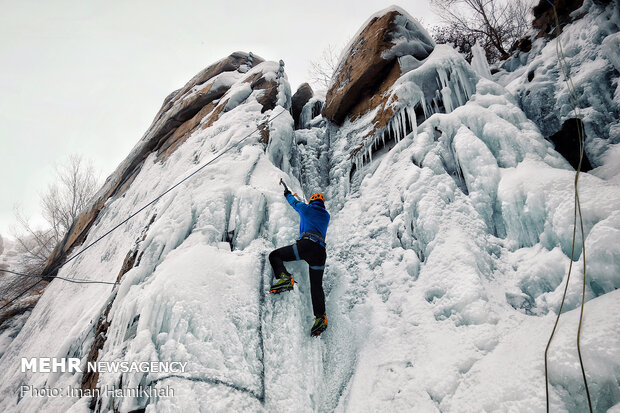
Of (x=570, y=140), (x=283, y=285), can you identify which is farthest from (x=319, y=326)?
(x=570, y=140)

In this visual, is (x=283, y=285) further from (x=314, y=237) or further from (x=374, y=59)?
(x=374, y=59)

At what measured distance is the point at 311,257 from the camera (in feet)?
9.49

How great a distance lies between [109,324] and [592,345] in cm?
411

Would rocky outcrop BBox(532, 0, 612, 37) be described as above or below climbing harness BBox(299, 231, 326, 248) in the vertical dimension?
above

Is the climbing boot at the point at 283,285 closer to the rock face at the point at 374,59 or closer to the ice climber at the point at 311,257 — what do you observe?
the ice climber at the point at 311,257

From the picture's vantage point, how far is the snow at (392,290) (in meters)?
1.98

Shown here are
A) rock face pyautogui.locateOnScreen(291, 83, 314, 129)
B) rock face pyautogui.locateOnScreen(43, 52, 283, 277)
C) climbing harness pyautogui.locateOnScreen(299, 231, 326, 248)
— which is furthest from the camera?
rock face pyautogui.locateOnScreen(291, 83, 314, 129)

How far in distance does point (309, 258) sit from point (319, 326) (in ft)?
2.23

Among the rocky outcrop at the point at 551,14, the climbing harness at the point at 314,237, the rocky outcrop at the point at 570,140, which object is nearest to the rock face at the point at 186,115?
the climbing harness at the point at 314,237

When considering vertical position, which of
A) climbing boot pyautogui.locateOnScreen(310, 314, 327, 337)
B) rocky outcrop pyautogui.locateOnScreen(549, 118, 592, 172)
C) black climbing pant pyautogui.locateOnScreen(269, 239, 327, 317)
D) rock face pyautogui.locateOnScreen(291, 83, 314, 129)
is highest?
rock face pyautogui.locateOnScreen(291, 83, 314, 129)

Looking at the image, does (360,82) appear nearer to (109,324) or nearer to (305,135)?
(305,135)

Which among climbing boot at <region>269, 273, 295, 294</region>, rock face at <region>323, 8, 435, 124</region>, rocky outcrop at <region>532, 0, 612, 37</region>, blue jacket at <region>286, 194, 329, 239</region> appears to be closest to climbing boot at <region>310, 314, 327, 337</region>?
climbing boot at <region>269, 273, 295, 294</region>

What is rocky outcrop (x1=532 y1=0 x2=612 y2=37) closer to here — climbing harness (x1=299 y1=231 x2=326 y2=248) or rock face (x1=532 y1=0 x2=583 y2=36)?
rock face (x1=532 y1=0 x2=583 y2=36)

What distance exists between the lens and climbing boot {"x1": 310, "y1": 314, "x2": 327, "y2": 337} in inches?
107
